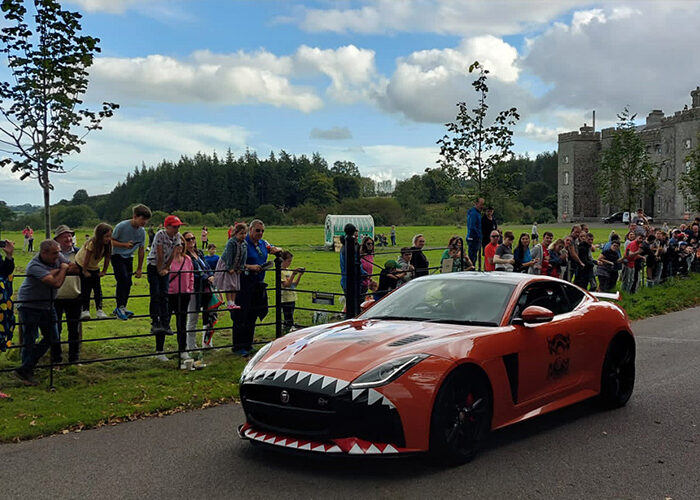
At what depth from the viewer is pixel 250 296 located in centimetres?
1110

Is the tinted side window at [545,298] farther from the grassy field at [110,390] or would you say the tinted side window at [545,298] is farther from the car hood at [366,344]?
the grassy field at [110,390]

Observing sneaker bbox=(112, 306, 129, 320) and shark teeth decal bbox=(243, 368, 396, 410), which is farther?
sneaker bbox=(112, 306, 129, 320)

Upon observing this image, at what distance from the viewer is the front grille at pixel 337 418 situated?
5.41 meters

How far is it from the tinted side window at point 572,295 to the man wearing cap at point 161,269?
17.6ft

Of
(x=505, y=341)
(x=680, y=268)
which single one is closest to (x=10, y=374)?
(x=505, y=341)

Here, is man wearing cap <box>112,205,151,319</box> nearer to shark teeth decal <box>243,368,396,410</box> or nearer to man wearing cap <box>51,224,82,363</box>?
man wearing cap <box>51,224,82,363</box>

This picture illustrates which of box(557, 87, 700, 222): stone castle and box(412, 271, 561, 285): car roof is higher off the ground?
box(557, 87, 700, 222): stone castle

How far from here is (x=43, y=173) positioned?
10711 mm

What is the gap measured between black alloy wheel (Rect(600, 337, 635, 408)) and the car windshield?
1.67 metres

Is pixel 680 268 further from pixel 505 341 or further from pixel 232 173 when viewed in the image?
pixel 232 173

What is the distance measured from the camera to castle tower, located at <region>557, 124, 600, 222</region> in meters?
110

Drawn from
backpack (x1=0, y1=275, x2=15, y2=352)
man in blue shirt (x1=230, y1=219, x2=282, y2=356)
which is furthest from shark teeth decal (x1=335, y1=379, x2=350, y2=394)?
man in blue shirt (x1=230, y1=219, x2=282, y2=356)

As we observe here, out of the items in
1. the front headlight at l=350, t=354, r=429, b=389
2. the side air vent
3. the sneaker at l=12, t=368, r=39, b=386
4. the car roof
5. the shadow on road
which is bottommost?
the shadow on road

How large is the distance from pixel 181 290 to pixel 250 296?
1070mm
